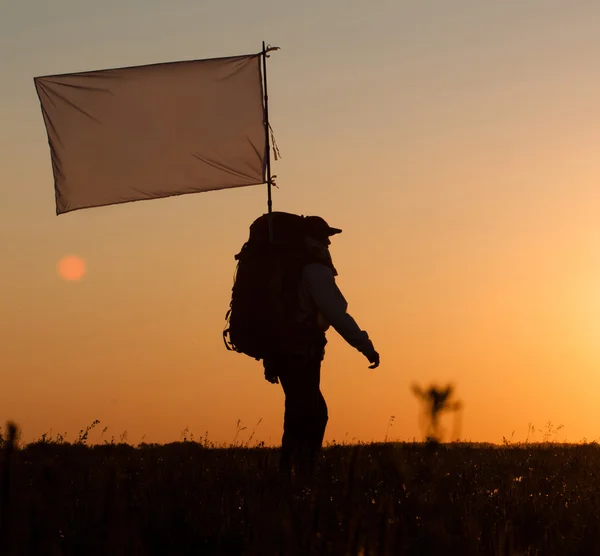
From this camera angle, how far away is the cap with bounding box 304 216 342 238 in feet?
27.7

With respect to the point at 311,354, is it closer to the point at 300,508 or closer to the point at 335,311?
the point at 335,311

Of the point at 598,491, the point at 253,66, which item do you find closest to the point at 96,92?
the point at 253,66

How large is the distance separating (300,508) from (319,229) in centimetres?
353

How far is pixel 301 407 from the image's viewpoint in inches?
331

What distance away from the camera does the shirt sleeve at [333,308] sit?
807cm

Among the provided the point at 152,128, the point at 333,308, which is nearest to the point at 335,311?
the point at 333,308

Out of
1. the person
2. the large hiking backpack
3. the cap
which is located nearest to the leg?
the person

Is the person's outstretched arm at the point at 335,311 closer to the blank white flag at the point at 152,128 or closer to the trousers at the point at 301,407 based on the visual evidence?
the trousers at the point at 301,407

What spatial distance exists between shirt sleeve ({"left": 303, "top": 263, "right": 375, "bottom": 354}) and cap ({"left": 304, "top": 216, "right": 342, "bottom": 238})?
0.39 metres

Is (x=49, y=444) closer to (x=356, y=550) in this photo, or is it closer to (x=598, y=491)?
(x=598, y=491)

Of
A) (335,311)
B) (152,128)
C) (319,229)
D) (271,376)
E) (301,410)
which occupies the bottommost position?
(301,410)

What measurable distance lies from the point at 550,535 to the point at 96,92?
307 inches

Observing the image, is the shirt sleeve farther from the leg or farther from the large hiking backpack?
the leg

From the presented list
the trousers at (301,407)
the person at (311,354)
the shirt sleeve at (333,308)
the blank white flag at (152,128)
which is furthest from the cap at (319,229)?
the blank white flag at (152,128)
